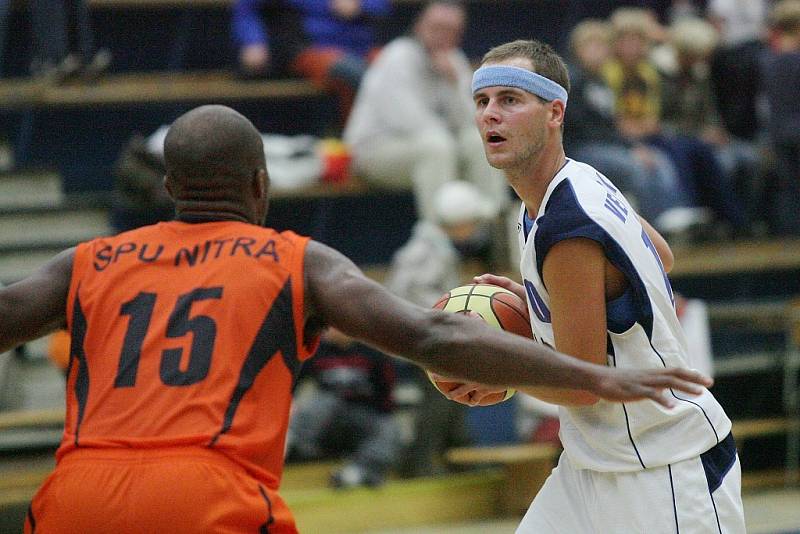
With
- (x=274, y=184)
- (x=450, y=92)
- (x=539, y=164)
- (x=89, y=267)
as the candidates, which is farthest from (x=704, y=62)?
(x=89, y=267)

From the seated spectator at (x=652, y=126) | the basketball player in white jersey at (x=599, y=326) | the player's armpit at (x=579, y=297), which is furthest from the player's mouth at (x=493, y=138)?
the seated spectator at (x=652, y=126)

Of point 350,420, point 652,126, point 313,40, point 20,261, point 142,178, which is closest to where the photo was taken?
point 350,420

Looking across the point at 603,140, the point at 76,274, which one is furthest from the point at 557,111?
the point at 603,140

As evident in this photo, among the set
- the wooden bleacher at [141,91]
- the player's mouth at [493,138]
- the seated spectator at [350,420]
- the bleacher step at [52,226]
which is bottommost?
the seated spectator at [350,420]

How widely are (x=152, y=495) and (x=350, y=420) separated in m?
5.41

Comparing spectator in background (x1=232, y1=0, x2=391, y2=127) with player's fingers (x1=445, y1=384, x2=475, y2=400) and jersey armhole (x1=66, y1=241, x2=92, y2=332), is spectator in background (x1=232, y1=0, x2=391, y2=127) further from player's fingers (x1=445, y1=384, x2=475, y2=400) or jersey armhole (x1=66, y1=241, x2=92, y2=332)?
jersey armhole (x1=66, y1=241, x2=92, y2=332)

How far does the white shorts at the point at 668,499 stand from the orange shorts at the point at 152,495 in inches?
45.7

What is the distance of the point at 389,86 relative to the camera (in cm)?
950

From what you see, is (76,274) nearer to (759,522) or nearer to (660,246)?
(660,246)

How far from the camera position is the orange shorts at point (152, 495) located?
10.4ft

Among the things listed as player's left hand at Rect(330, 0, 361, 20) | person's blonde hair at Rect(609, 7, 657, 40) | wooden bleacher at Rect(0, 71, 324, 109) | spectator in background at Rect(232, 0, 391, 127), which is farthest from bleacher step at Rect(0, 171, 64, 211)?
person's blonde hair at Rect(609, 7, 657, 40)

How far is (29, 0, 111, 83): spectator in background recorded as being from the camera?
1006 cm

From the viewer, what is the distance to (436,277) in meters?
8.61

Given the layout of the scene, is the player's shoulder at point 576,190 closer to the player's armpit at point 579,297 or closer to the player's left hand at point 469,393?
the player's armpit at point 579,297
